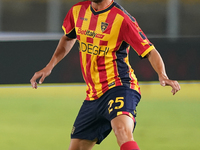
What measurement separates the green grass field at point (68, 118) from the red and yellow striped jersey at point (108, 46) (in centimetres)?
142

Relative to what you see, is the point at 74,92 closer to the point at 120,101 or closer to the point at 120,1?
the point at 120,1

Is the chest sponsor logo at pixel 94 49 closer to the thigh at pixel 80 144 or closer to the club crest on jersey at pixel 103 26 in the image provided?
the club crest on jersey at pixel 103 26

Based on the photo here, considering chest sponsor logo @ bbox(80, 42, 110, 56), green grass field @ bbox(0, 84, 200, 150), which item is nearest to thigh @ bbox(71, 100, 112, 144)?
chest sponsor logo @ bbox(80, 42, 110, 56)

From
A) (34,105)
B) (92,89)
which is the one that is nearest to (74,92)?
(34,105)

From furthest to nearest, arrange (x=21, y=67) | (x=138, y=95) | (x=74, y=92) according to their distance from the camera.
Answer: (x=21, y=67)
(x=74, y=92)
(x=138, y=95)

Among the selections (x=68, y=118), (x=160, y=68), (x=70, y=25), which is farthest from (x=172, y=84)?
(x=68, y=118)

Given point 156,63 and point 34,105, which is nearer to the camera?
point 156,63

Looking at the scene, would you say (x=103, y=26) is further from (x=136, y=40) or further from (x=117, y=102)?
(x=117, y=102)

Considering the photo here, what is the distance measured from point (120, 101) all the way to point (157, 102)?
4.33 metres

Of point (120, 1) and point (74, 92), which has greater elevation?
point (120, 1)

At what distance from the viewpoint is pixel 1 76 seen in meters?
→ 9.06

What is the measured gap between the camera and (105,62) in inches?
129

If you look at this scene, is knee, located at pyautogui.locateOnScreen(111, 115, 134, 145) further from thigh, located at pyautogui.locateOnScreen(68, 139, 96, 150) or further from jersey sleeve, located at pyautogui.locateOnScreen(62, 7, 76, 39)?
jersey sleeve, located at pyautogui.locateOnScreen(62, 7, 76, 39)

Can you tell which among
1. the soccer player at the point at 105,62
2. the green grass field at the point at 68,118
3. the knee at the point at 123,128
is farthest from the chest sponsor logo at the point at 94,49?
the green grass field at the point at 68,118
